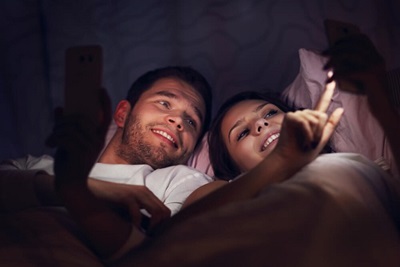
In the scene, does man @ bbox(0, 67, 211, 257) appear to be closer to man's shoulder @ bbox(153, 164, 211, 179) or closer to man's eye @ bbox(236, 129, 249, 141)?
man's shoulder @ bbox(153, 164, 211, 179)

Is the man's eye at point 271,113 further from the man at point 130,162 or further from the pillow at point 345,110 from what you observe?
the man at point 130,162

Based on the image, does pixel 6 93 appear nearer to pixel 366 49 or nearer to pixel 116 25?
pixel 116 25

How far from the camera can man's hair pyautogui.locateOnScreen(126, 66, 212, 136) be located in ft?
2.93

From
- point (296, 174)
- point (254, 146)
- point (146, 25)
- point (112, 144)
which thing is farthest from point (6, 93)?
point (296, 174)

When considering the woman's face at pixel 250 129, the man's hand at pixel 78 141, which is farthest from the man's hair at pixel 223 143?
the man's hand at pixel 78 141

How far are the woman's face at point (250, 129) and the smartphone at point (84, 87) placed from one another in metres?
0.31

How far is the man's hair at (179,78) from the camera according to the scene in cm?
89

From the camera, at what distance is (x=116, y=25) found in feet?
3.02

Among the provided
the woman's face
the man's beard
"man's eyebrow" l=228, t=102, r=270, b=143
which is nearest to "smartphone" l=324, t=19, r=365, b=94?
the woman's face

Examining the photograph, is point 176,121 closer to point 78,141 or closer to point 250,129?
point 250,129

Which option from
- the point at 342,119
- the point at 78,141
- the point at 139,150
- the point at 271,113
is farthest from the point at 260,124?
the point at 78,141

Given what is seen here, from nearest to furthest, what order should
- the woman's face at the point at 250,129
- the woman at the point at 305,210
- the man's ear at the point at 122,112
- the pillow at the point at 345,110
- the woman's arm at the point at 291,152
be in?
the woman at the point at 305,210 < the woman's arm at the point at 291,152 < the pillow at the point at 345,110 < the woman's face at the point at 250,129 < the man's ear at the point at 122,112

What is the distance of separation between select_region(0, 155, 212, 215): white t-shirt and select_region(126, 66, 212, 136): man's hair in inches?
5.2

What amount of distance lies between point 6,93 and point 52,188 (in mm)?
311
